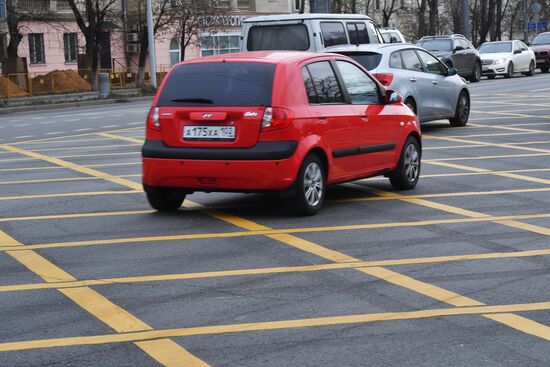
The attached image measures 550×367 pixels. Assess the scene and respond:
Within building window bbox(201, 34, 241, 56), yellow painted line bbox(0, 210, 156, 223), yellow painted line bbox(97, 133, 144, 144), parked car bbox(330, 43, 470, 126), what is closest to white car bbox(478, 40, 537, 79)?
building window bbox(201, 34, 241, 56)

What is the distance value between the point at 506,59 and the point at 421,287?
132 ft


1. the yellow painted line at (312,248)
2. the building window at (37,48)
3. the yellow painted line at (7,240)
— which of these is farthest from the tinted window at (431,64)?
the building window at (37,48)

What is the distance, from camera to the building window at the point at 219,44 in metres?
70.4

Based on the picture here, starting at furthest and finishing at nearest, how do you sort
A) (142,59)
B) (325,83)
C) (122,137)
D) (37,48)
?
(37,48), (142,59), (122,137), (325,83)

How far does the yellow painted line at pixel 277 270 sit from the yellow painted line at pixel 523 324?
1.74 m

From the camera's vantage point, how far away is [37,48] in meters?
62.4

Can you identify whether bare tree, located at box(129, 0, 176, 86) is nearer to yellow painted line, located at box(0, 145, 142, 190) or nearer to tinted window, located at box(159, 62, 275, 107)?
yellow painted line, located at box(0, 145, 142, 190)

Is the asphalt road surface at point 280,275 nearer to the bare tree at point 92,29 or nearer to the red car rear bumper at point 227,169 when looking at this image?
the red car rear bumper at point 227,169

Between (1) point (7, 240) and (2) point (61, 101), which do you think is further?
(2) point (61, 101)

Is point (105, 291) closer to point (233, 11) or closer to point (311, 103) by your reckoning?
point (311, 103)

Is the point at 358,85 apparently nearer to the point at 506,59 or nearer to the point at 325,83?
the point at 325,83

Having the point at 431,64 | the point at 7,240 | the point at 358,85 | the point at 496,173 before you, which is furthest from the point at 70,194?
the point at 431,64

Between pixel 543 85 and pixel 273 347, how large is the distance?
1319 inches

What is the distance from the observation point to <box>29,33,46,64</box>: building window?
2431 inches
